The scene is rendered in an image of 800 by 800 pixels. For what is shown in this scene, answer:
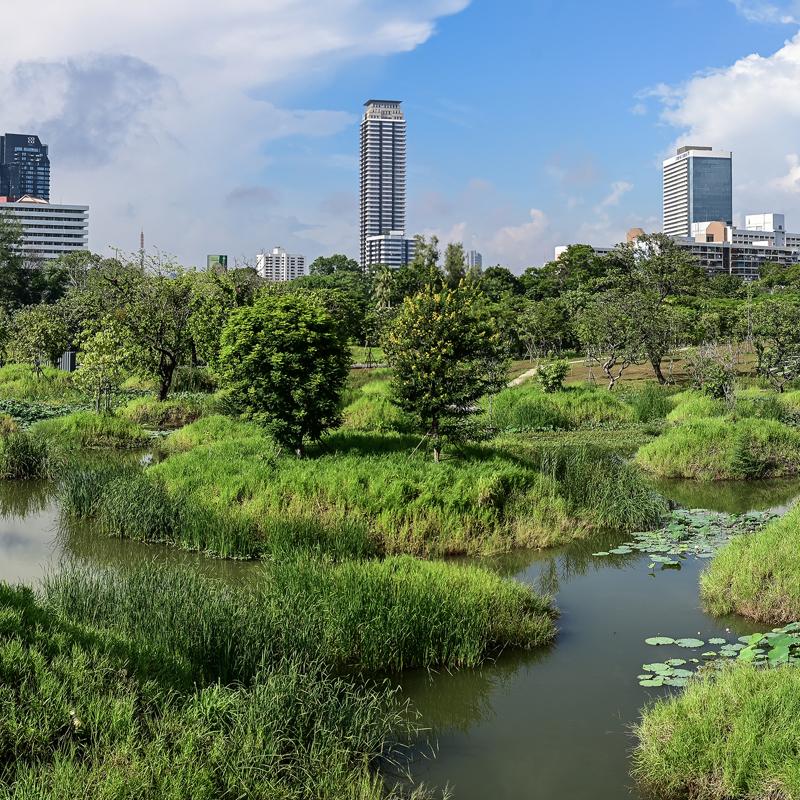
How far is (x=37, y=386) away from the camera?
112 ft

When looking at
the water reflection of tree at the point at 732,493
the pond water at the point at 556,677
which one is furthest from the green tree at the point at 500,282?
the pond water at the point at 556,677

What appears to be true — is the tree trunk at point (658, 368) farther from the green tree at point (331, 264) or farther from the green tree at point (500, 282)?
the green tree at point (331, 264)

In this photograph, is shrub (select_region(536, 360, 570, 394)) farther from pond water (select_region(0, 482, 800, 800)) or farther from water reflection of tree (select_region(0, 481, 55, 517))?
water reflection of tree (select_region(0, 481, 55, 517))

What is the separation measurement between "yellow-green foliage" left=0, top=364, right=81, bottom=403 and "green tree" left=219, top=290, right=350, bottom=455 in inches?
769

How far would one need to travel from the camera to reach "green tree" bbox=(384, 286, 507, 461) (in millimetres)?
15008

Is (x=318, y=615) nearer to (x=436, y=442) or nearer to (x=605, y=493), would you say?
(x=436, y=442)

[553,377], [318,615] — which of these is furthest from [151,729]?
[553,377]

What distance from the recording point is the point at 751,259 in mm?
134875

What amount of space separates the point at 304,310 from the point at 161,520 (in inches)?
189

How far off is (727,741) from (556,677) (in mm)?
2473

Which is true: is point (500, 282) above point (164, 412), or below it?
above

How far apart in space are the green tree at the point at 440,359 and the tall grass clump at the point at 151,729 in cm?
866

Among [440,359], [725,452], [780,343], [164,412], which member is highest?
[780,343]

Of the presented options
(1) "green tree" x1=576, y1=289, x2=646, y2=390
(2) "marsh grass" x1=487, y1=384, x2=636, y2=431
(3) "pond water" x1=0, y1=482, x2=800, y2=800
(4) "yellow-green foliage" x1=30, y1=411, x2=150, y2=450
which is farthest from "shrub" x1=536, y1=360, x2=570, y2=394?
(3) "pond water" x1=0, y1=482, x2=800, y2=800
